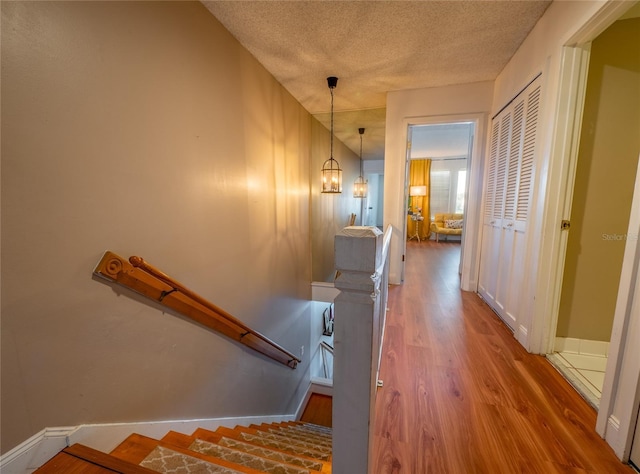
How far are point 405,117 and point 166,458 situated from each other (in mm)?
3529

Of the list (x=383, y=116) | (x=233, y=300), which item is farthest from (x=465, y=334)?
(x=383, y=116)

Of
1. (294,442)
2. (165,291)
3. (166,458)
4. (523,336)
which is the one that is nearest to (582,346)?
(523,336)

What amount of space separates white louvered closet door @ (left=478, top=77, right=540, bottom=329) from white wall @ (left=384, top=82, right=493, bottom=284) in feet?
0.94

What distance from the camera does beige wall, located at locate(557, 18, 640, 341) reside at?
1569 millimetres

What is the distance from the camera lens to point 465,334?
6.62 ft

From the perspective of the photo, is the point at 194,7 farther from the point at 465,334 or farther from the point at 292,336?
the point at 292,336

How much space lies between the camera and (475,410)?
1.29 metres

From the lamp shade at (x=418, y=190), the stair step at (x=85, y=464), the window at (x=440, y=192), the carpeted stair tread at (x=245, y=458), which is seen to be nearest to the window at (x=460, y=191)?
→ the window at (x=440, y=192)

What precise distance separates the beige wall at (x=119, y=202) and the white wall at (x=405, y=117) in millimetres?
1655

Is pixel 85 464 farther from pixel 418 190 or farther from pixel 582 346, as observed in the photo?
pixel 418 190

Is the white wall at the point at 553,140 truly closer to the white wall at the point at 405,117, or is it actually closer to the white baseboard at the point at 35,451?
the white wall at the point at 405,117

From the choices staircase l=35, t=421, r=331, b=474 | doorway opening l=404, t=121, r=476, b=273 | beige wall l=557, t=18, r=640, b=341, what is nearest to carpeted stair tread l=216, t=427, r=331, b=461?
staircase l=35, t=421, r=331, b=474

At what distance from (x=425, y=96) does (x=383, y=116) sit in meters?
1.14

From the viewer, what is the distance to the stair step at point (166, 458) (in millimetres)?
1177
